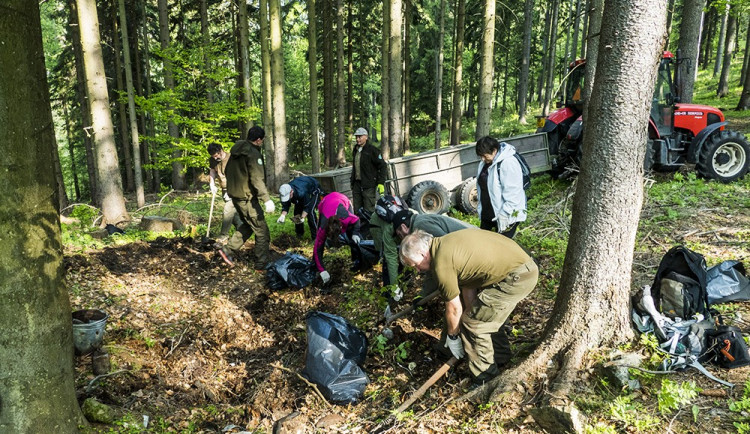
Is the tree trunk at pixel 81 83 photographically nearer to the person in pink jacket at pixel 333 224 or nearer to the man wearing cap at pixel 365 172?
the man wearing cap at pixel 365 172

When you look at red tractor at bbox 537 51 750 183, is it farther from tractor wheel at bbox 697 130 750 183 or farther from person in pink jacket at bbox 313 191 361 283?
person in pink jacket at bbox 313 191 361 283

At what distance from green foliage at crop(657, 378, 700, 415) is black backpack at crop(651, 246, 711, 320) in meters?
0.77

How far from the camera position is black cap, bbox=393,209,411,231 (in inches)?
178

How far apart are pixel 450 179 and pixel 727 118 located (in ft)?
44.6

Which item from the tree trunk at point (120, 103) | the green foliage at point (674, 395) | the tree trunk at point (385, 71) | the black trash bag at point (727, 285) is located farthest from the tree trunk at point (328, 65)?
the green foliage at point (674, 395)

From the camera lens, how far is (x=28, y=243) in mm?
2354

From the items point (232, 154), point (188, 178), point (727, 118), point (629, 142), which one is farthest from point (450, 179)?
point (188, 178)

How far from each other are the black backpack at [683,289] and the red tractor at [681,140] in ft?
12.9

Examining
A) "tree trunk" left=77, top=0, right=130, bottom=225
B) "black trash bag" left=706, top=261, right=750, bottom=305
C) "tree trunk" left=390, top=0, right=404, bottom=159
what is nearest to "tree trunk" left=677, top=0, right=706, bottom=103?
"tree trunk" left=390, top=0, right=404, bottom=159

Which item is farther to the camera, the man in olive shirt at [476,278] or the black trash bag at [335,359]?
the black trash bag at [335,359]

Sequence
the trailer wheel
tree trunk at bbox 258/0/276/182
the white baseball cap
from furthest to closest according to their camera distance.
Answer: tree trunk at bbox 258/0/276/182 < the trailer wheel < the white baseball cap

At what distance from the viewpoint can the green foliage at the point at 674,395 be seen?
2.61 m

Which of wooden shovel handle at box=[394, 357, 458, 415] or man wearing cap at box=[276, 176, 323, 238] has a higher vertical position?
man wearing cap at box=[276, 176, 323, 238]

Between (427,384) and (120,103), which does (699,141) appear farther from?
(120,103)
